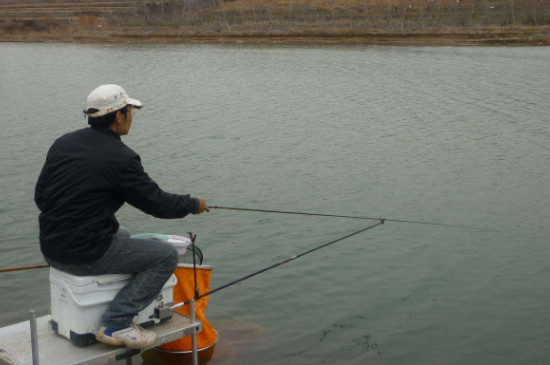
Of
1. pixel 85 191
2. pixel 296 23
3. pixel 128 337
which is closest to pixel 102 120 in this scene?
pixel 85 191

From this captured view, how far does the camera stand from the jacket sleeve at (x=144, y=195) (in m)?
4.03

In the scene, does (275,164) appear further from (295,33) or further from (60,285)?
(295,33)

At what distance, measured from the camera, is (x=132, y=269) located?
4.30 meters

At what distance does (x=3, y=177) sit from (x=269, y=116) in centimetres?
796

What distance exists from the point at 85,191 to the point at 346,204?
6.82m

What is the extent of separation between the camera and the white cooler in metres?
4.13

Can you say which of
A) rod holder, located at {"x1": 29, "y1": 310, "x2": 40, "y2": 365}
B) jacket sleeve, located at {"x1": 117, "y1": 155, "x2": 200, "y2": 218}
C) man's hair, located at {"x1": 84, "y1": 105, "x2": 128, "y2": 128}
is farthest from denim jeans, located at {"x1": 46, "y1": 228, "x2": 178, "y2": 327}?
man's hair, located at {"x1": 84, "y1": 105, "x2": 128, "y2": 128}

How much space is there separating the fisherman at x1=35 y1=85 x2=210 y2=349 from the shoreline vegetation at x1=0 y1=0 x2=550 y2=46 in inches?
1729

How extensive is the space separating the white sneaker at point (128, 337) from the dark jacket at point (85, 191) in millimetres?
433

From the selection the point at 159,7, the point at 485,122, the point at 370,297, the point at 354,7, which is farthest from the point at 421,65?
the point at 159,7

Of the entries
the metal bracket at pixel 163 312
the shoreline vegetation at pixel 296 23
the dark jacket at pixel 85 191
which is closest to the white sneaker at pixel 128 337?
the metal bracket at pixel 163 312

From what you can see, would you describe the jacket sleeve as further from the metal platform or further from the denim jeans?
the metal platform

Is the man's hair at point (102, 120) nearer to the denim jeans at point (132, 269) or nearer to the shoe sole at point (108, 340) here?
the denim jeans at point (132, 269)

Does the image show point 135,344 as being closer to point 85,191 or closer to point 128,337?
point 128,337
